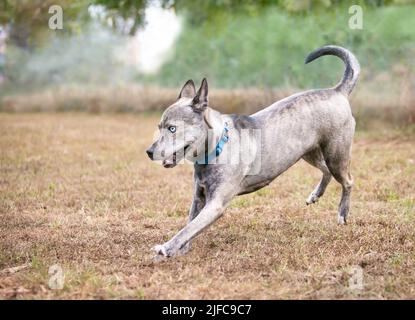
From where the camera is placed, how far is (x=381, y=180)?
7.62 metres

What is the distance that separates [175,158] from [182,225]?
53.2 inches

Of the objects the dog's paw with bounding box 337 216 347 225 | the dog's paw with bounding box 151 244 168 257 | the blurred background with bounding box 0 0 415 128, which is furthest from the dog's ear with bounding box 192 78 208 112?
the blurred background with bounding box 0 0 415 128

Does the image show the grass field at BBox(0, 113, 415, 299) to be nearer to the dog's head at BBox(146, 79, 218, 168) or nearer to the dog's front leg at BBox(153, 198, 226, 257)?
the dog's front leg at BBox(153, 198, 226, 257)

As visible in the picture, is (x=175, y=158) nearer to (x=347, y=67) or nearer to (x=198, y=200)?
(x=198, y=200)

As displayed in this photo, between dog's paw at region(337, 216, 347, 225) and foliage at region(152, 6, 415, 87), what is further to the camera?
foliage at region(152, 6, 415, 87)

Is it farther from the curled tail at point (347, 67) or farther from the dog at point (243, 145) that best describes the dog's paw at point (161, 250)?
the curled tail at point (347, 67)

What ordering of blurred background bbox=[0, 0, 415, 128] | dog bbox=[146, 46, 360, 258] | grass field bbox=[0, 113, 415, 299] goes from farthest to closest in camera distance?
blurred background bbox=[0, 0, 415, 128] < dog bbox=[146, 46, 360, 258] < grass field bbox=[0, 113, 415, 299]

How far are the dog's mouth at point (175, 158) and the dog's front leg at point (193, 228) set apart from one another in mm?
395

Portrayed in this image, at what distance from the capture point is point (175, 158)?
4527 mm

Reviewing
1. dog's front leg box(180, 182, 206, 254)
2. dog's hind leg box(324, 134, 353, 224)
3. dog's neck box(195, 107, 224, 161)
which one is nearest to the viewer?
dog's neck box(195, 107, 224, 161)

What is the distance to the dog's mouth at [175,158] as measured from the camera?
4.50m

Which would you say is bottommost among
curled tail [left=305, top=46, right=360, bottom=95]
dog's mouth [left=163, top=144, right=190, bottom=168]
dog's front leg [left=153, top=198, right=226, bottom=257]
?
dog's front leg [left=153, top=198, right=226, bottom=257]

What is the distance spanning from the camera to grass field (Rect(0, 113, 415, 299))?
13.3ft
